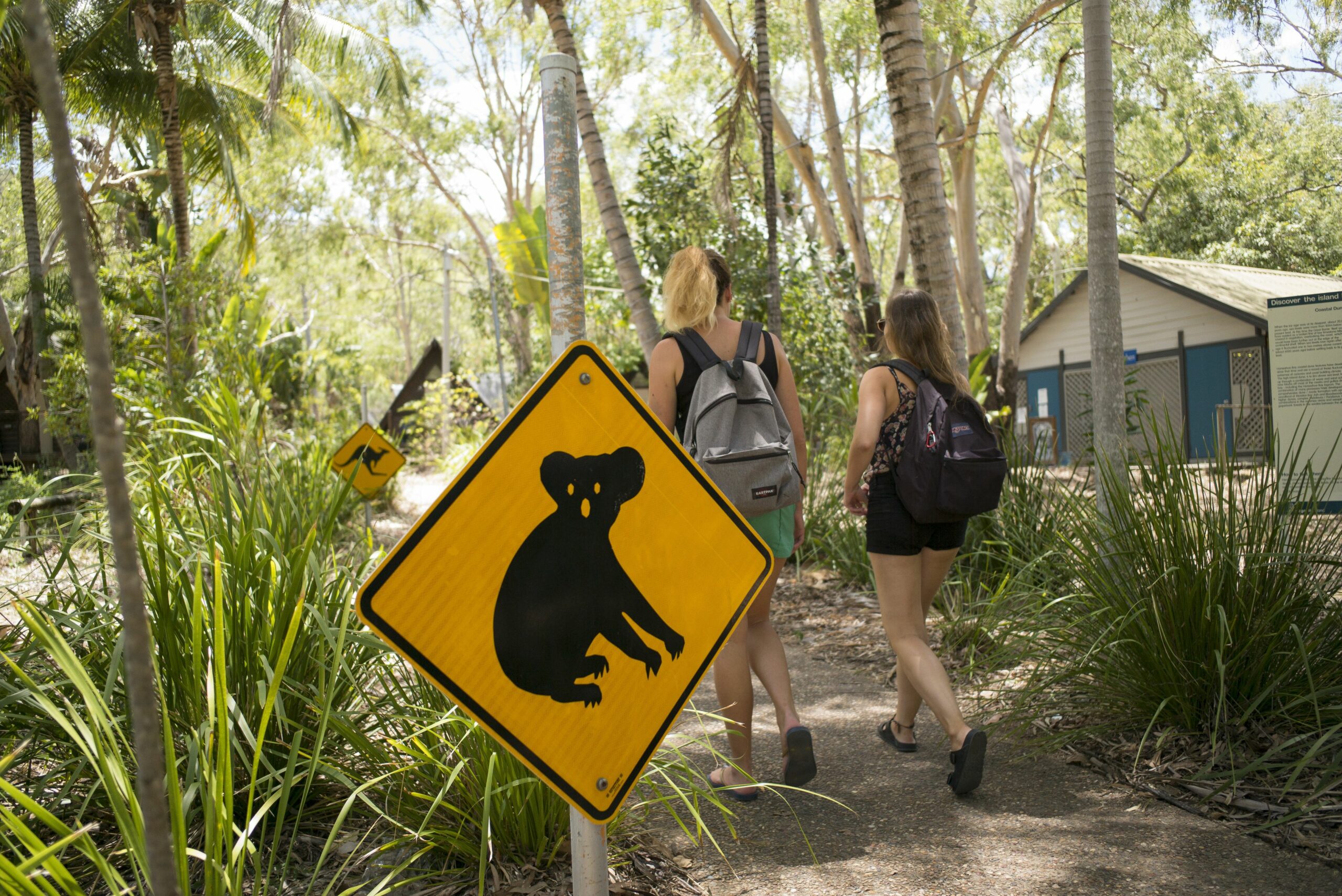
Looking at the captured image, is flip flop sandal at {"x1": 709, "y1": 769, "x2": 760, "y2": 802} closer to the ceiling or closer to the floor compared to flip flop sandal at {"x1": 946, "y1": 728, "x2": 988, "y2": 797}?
closer to the floor

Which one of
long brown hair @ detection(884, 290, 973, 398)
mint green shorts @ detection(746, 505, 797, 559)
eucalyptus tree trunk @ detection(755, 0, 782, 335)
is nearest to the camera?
mint green shorts @ detection(746, 505, 797, 559)

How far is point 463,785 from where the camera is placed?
277cm

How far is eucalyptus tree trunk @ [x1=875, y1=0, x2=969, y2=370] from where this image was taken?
6398 millimetres

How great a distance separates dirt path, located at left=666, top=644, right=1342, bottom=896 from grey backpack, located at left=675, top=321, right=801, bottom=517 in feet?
3.70

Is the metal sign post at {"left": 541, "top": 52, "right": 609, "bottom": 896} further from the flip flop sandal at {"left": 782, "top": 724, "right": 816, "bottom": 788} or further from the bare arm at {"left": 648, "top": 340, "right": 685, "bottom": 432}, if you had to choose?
the flip flop sandal at {"left": 782, "top": 724, "right": 816, "bottom": 788}

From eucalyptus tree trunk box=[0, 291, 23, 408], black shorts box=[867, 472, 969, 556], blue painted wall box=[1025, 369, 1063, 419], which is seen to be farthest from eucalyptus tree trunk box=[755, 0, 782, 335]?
blue painted wall box=[1025, 369, 1063, 419]

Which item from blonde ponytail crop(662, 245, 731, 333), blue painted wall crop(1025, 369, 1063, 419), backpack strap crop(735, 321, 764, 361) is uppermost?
blue painted wall crop(1025, 369, 1063, 419)

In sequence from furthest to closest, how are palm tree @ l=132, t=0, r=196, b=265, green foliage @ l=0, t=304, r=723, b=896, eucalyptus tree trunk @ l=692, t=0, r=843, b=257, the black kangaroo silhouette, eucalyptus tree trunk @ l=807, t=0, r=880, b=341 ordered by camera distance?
eucalyptus tree trunk @ l=807, t=0, r=880, b=341
eucalyptus tree trunk @ l=692, t=0, r=843, b=257
palm tree @ l=132, t=0, r=196, b=265
the black kangaroo silhouette
green foliage @ l=0, t=304, r=723, b=896

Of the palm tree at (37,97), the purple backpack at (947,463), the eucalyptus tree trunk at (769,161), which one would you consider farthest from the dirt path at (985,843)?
the palm tree at (37,97)

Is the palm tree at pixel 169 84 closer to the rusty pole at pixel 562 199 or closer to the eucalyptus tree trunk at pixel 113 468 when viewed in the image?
the rusty pole at pixel 562 199

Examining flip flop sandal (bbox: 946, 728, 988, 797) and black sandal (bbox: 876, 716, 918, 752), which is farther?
black sandal (bbox: 876, 716, 918, 752)

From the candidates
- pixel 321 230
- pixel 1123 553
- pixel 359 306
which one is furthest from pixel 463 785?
pixel 359 306

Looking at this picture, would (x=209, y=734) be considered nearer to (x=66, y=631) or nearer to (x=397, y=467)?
(x=66, y=631)

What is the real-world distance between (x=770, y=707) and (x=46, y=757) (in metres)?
3.31
